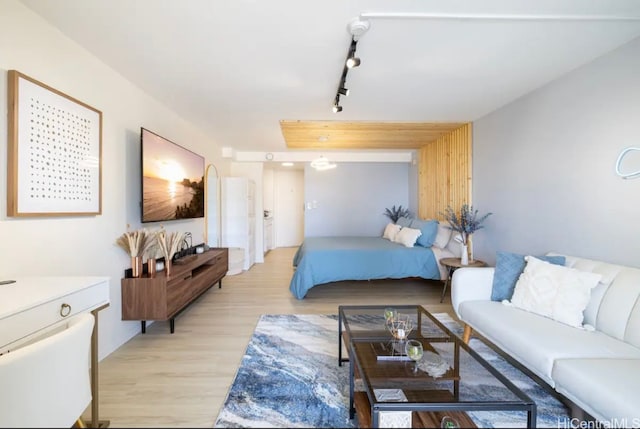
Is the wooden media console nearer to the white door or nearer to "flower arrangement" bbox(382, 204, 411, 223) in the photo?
"flower arrangement" bbox(382, 204, 411, 223)

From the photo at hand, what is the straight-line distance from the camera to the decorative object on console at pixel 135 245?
216 cm

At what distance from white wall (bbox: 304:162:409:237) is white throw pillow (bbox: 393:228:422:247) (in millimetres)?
1545

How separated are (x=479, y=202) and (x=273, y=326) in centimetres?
282

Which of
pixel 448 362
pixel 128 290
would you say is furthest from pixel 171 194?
pixel 448 362

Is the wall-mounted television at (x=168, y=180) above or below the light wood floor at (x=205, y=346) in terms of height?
above

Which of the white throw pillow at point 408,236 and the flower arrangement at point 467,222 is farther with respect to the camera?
the white throw pillow at point 408,236

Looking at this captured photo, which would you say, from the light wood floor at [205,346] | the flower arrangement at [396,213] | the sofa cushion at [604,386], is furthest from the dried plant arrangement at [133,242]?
the flower arrangement at [396,213]

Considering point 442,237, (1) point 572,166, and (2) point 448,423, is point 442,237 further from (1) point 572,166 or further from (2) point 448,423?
(2) point 448,423

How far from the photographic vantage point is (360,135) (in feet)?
13.3

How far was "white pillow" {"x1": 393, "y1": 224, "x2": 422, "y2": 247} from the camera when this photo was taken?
3.82 metres

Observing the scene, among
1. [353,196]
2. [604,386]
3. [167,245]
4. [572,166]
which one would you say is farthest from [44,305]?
[353,196]

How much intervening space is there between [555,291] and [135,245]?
306cm

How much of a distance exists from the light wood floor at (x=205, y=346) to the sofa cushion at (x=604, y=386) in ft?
4.54

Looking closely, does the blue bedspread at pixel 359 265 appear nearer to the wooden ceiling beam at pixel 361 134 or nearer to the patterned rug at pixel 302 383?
the patterned rug at pixel 302 383
